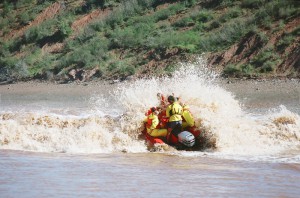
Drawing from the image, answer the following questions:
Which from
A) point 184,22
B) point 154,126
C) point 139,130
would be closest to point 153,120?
Result: point 154,126

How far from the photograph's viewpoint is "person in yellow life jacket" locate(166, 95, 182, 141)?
14.4 m

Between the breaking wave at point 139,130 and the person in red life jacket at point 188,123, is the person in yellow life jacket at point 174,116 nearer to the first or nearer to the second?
the person in red life jacket at point 188,123

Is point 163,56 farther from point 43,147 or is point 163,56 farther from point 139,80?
point 43,147

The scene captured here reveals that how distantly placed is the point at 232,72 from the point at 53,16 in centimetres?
2008

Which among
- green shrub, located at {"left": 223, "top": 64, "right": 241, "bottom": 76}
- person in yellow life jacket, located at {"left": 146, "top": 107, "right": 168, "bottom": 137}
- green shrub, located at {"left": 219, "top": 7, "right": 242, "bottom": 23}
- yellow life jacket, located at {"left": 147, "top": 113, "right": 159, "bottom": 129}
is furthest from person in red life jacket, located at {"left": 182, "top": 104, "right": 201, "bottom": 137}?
green shrub, located at {"left": 219, "top": 7, "right": 242, "bottom": 23}

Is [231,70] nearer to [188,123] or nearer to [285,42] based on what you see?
[285,42]

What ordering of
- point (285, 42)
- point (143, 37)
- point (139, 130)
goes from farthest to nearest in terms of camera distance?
point (143, 37)
point (285, 42)
point (139, 130)

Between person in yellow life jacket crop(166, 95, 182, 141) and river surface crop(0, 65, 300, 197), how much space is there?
768 mm

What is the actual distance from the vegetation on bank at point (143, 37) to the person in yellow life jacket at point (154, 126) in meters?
12.4

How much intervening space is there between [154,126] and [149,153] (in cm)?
98

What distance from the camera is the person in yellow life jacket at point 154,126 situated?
1469cm

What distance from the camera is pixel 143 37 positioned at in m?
34.5

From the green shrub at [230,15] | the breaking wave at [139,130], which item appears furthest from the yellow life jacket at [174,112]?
the green shrub at [230,15]

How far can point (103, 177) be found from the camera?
399 inches
